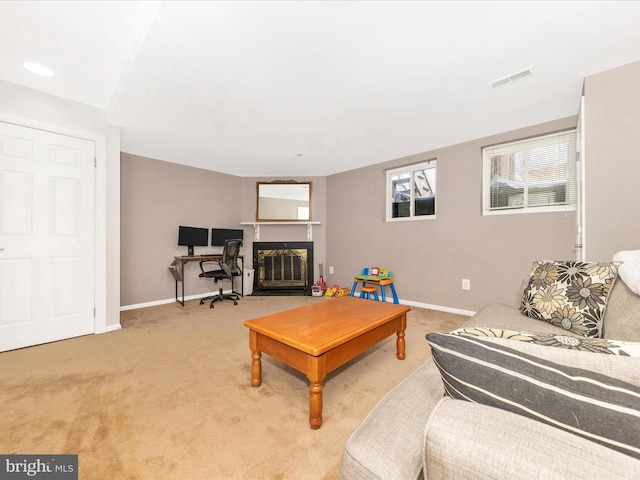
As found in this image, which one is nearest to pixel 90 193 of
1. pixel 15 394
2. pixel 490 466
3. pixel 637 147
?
pixel 15 394

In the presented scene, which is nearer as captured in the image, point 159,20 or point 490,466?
point 490,466

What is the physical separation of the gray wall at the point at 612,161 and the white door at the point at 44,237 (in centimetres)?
451

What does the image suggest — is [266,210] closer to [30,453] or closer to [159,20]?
[159,20]

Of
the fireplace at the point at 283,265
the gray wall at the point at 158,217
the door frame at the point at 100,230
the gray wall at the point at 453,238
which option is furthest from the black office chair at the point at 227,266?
the gray wall at the point at 453,238

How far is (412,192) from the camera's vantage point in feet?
13.3

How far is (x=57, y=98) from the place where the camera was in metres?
2.55

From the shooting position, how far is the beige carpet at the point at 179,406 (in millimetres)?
1204

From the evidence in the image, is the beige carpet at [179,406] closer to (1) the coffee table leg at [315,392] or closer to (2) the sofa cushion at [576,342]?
(1) the coffee table leg at [315,392]

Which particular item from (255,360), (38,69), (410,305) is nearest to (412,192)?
(410,305)

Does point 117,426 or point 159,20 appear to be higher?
point 159,20

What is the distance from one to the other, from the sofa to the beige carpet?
732 mm

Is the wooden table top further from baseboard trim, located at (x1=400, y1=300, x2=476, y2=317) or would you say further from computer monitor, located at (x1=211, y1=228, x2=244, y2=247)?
computer monitor, located at (x1=211, y1=228, x2=244, y2=247)

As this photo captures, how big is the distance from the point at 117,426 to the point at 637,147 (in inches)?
148

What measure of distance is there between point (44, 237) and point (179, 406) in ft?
7.35
